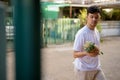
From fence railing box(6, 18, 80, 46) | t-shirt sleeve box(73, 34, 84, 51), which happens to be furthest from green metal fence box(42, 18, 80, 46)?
t-shirt sleeve box(73, 34, 84, 51)

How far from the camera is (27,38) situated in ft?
2.67

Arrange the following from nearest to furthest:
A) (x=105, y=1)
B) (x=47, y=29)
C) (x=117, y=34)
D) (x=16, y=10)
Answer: (x=16, y=10)
(x=47, y=29)
(x=117, y=34)
(x=105, y=1)

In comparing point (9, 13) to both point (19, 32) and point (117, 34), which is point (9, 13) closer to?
point (19, 32)

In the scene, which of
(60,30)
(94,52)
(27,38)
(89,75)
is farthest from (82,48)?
(60,30)

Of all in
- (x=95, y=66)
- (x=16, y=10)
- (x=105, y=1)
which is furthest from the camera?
(x=105, y=1)

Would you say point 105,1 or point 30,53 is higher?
point 105,1

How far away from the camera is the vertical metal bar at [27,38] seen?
2.61 ft

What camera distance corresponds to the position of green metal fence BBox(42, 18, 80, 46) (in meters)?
17.3

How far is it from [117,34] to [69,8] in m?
5.01

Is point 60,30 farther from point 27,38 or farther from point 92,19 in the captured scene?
point 27,38

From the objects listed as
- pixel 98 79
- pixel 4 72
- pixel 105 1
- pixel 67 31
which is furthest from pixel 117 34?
pixel 4 72

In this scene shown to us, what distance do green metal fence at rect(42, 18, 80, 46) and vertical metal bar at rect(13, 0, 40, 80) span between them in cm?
1608

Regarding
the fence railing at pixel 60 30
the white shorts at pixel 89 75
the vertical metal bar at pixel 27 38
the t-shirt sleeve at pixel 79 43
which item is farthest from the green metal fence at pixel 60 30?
the vertical metal bar at pixel 27 38

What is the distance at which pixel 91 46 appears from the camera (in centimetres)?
378
